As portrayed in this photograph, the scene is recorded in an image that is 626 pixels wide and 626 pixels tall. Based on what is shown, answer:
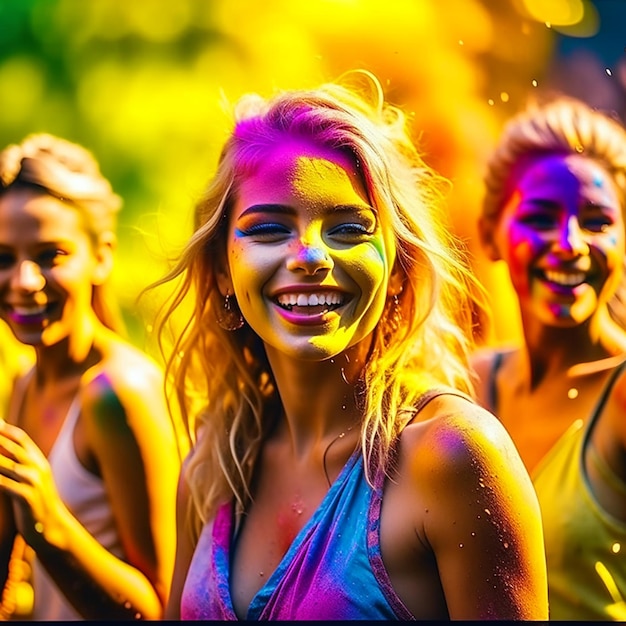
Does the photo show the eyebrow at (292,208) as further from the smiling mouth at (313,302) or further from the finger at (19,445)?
the finger at (19,445)

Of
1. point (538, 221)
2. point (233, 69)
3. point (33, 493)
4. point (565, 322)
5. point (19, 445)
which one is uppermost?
point (233, 69)

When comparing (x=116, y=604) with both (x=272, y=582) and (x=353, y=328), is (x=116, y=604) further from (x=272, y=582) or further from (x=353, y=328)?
(x=353, y=328)

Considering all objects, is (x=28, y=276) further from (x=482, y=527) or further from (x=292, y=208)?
(x=482, y=527)

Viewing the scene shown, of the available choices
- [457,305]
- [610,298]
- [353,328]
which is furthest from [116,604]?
[610,298]

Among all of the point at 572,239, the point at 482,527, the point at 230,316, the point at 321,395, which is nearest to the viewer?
the point at 482,527

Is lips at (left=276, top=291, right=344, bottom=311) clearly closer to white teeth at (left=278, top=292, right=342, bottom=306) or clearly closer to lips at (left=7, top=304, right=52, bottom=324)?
white teeth at (left=278, top=292, right=342, bottom=306)

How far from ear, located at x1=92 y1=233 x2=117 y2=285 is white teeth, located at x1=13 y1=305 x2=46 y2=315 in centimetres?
13

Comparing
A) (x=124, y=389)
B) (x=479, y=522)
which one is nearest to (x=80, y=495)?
(x=124, y=389)

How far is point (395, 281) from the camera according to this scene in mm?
1764

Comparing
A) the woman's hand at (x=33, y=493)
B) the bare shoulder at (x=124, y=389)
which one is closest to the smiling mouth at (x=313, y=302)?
the bare shoulder at (x=124, y=389)

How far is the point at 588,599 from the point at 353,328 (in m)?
0.78

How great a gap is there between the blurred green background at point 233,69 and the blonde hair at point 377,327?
0.10m

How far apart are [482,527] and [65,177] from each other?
3.84 feet

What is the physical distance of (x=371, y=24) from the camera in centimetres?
198
